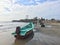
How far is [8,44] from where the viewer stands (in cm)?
1065

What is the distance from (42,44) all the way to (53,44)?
2.45 feet

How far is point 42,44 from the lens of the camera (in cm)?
1011

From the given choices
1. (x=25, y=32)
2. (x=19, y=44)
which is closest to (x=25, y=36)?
(x=25, y=32)

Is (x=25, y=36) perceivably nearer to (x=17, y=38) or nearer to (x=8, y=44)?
(x=17, y=38)

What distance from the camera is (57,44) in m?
Answer: 10.1

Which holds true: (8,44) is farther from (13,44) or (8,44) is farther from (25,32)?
(25,32)

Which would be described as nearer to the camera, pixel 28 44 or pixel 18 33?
pixel 28 44

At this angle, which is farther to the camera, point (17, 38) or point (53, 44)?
point (17, 38)

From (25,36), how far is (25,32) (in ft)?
1.10

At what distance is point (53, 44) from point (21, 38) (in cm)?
337

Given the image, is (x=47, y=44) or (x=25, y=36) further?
(x=25, y=36)

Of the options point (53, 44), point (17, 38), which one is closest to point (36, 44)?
point (53, 44)

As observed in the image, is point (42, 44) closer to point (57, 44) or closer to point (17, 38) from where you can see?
point (57, 44)

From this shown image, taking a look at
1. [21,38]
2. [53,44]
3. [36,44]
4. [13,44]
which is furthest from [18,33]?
[53,44]
